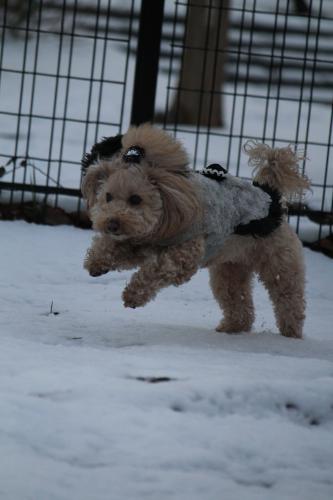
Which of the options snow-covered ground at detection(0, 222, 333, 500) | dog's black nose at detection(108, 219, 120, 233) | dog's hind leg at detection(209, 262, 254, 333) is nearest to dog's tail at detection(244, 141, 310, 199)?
dog's hind leg at detection(209, 262, 254, 333)

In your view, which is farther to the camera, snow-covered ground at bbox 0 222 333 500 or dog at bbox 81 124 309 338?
dog at bbox 81 124 309 338

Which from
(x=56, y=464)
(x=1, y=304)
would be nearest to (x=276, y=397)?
(x=56, y=464)

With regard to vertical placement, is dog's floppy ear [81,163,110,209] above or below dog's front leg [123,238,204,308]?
above

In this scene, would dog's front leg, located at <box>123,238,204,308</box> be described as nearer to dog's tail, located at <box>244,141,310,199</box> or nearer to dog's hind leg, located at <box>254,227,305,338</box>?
dog's hind leg, located at <box>254,227,305,338</box>

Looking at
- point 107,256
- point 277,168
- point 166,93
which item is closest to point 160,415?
point 107,256

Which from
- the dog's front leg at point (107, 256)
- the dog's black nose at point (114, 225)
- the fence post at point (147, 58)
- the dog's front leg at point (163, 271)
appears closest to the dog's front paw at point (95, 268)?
the dog's front leg at point (107, 256)

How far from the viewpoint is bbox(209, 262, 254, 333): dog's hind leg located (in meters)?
4.95

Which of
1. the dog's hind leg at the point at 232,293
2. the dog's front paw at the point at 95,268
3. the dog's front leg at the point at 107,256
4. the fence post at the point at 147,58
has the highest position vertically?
the fence post at the point at 147,58

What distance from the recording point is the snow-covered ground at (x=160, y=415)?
2820mm

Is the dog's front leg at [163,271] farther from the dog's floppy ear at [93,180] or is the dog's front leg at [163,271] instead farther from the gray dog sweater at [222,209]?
the dog's floppy ear at [93,180]

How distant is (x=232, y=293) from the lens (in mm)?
4984

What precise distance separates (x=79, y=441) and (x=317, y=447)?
2.55 ft

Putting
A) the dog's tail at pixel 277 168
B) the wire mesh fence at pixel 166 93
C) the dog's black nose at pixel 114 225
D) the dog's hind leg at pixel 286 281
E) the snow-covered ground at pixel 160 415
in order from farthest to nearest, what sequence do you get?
the wire mesh fence at pixel 166 93 < the dog's tail at pixel 277 168 < the dog's hind leg at pixel 286 281 < the dog's black nose at pixel 114 225 < the snow-covered ground at pixel 160 415

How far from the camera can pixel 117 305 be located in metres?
5.50
